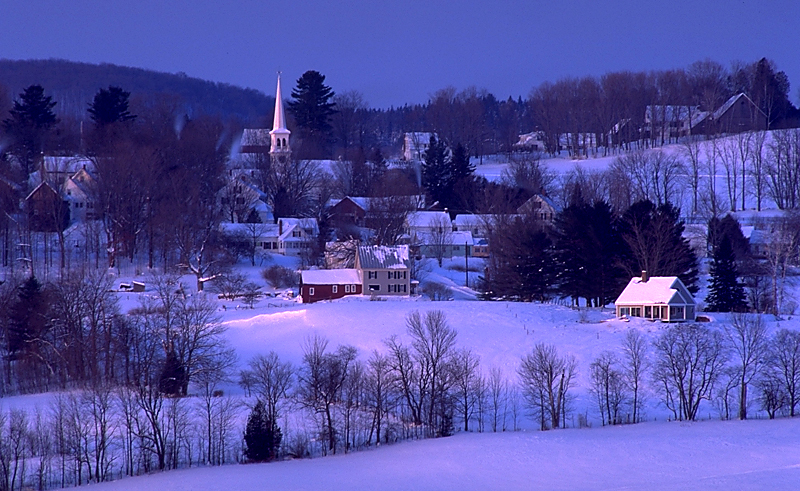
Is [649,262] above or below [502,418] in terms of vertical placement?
above

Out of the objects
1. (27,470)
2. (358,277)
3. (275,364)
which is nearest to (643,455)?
(275,364)

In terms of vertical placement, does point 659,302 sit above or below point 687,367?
above

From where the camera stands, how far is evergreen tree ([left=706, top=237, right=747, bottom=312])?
46.6 metres

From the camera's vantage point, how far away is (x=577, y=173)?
8200cm

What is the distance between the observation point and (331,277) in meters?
51.5

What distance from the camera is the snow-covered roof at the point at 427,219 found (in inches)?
2709

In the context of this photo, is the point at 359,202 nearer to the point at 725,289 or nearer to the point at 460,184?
the point at 460,184

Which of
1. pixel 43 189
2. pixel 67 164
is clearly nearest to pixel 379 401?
pixel 43 189

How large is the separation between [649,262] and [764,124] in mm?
47746

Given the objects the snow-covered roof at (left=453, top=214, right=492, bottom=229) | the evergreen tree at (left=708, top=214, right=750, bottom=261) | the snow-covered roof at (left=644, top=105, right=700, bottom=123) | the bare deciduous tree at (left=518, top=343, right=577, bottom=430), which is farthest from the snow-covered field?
the snow-covered roof at (left=644, top=105, right=700, bottom=123)

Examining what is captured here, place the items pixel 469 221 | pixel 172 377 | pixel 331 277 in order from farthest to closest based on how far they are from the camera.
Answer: pixel 469 221
pixel 331 277
pixel 172 377

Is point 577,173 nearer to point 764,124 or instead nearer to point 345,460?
point 764,124

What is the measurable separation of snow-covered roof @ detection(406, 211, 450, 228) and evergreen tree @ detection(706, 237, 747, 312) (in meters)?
23.9

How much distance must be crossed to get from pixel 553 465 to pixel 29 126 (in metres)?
57.1
